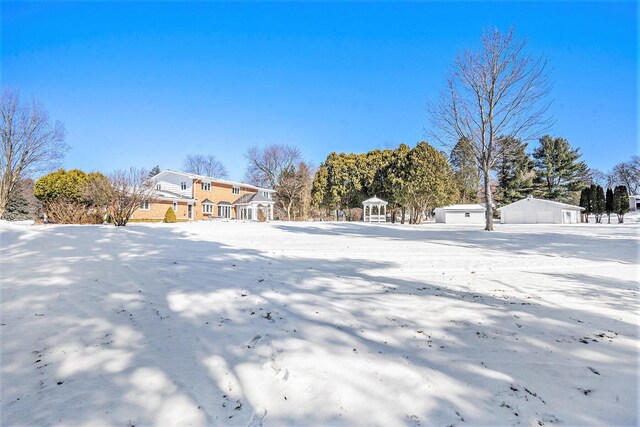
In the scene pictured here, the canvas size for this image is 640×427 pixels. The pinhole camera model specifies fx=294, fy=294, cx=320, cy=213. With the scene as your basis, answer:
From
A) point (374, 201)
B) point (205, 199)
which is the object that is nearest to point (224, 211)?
point (205, 199)

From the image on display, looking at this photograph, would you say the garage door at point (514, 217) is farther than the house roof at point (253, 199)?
Yes

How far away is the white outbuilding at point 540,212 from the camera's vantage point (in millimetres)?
30422

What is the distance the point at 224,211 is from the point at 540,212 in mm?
34499

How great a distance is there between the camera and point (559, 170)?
36.7 meters

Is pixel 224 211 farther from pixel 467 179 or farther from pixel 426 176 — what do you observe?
pixel 467 179

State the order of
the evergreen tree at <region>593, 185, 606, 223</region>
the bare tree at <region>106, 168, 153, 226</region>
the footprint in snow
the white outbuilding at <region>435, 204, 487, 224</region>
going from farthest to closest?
the white outbuilding at <region>435, 204, 487, 224</region>
the evergreen tree at <region>593, 185, 606, 223</region>
the bare tree at <region>106, 168, 153, 226</region>
the footprint in snow

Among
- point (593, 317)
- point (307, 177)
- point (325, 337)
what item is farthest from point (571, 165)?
point (325, 337)

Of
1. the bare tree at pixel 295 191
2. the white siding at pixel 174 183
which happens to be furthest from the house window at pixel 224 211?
the bare tree at pixel 295 191

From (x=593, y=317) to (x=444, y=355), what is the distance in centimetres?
211

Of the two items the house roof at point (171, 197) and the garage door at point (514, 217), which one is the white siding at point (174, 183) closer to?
the house roof at point (171, 197)

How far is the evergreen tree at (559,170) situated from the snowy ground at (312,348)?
40.1m

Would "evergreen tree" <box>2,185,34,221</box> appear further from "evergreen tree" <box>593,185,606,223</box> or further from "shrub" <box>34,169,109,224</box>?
"evergreen tree" <box>593,185,606,223</box>

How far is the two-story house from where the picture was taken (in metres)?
28.9

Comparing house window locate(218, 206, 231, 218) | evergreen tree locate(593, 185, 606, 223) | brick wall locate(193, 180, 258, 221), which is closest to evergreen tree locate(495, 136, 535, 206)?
evergreen tree locate(593, 185, 606, 223)
